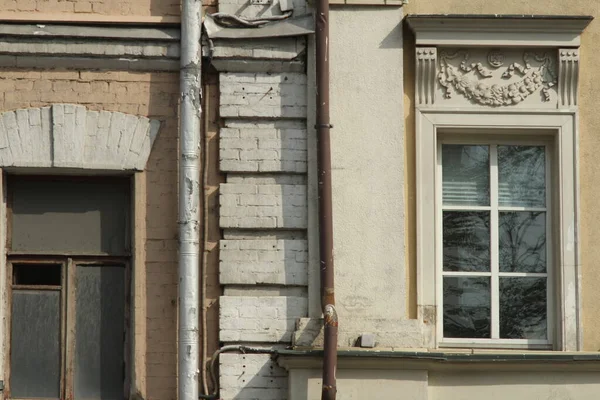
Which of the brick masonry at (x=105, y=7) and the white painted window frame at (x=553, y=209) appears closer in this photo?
the white painted window frame at (x=553, y=209)

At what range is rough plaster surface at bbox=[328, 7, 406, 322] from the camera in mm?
8406

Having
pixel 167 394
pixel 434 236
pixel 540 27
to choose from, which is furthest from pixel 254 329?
pixel 540 27

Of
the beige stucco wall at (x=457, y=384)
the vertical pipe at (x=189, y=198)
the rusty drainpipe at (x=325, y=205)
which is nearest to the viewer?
the rusty drainpipe at (x=325, y=205)

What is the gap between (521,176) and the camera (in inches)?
346

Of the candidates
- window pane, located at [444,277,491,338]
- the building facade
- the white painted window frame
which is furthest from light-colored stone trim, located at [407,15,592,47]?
window pane, located at [444,277,491,338]

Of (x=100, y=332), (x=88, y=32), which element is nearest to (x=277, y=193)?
(x=100, y=332)

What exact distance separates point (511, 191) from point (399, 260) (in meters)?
0.98

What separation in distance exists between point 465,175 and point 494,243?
50cm

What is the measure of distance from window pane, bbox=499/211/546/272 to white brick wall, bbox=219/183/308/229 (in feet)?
4.59

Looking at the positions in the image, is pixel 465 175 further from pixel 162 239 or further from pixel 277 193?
pixel 162 239

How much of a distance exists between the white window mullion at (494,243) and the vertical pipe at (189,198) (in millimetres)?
1990

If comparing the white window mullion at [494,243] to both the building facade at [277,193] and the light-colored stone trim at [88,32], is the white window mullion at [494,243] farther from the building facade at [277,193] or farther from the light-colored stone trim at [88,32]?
the light-colored stone trim at [88,32]

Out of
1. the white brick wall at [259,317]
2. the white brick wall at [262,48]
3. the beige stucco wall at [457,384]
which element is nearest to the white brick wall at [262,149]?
the white brick wall at [262,48]

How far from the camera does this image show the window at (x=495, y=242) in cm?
865
